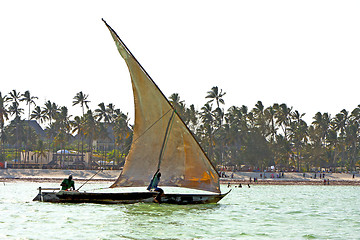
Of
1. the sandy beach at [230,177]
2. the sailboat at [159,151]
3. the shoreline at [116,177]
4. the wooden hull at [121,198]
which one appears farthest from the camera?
the sandy beach at [230,177]

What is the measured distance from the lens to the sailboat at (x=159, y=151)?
27.3m

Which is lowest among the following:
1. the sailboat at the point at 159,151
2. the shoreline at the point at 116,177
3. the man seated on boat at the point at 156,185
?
the shoreline at the point at 116,177

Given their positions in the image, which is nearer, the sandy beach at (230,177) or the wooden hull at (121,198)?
the wooden hull at (121,198)

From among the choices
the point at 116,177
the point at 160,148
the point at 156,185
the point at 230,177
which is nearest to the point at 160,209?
the point at 156,185

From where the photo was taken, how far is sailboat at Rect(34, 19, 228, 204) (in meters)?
27.3

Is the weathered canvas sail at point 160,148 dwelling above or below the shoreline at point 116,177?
above

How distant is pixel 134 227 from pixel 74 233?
290cm

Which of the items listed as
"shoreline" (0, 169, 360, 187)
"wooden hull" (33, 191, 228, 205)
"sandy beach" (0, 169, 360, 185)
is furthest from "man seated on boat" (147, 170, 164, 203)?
"shoreline" (0, 169, 360, 187)

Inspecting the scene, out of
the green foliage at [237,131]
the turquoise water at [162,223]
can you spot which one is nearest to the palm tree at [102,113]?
the green foliage at [237,131]

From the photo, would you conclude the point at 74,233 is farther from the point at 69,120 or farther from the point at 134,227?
the point at 69,120

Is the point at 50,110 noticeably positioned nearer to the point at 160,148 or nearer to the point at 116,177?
the point at 116,177

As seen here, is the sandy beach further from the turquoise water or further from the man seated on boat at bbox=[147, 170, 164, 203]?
the man seated on boat at bbox=[147, 170, 164, 203]

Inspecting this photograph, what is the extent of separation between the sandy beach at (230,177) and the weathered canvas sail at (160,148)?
2397 inches

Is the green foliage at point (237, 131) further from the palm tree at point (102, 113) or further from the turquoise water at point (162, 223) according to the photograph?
the turquoise water at point (162, 223)
